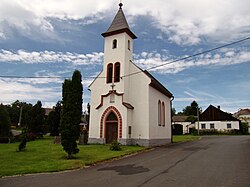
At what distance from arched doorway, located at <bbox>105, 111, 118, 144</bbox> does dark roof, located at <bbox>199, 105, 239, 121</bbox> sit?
4112cm

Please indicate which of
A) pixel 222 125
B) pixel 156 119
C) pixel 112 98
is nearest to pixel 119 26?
pixel 112 98

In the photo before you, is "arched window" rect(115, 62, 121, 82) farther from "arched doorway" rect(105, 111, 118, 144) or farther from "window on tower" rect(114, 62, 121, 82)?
"arched doorway" rect(105, 111, 118, 144)

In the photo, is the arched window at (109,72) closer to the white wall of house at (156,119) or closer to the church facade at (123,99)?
the church facade at (123,99)

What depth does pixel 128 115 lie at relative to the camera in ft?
75.2

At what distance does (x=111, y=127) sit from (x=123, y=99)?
3001 millimetres

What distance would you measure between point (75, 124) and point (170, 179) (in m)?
7.67

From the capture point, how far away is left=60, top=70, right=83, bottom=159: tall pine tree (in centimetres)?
1422

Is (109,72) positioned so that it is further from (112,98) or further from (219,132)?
(219,132)

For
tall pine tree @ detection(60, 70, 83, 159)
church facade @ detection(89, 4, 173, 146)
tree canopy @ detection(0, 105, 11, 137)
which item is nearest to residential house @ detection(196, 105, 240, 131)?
church facade @ detection(89, 4, 173, 146)

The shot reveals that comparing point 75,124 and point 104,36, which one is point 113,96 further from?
point 75,124

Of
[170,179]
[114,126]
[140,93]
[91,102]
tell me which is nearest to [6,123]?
[91,102]

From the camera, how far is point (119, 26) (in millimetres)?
25859

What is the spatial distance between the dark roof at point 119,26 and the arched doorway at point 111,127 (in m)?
8.57

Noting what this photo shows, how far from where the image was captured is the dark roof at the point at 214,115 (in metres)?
57.1
